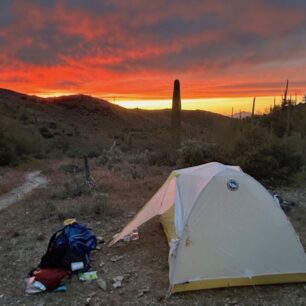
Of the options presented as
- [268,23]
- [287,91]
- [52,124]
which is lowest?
[52,124]

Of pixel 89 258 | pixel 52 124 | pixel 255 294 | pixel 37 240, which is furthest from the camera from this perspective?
pixel 52 124

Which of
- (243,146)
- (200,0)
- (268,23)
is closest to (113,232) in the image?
(243,146)

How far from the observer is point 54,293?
16.1ft

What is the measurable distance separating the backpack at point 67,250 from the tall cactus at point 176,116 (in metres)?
12.1

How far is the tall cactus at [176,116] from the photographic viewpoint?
17964 mm

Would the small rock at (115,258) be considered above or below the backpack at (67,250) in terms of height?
below

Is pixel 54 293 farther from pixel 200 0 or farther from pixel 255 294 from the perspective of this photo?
pixel 200 0

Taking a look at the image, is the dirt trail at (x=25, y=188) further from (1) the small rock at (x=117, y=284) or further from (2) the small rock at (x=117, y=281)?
(1) the small rock at (x=117, y=284)

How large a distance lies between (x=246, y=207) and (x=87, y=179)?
680 cm

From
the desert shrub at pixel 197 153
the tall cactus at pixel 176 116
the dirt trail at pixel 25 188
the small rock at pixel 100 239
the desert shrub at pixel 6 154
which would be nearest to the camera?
the small rock at pixel 100 239

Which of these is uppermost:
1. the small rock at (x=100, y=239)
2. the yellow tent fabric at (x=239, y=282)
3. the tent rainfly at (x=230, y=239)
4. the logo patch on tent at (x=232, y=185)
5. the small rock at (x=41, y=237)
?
the logo patch on tent at (x=232, y=185)

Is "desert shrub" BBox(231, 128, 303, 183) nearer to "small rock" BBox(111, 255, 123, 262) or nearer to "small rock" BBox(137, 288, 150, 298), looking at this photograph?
"small rock" BBox(111, 255, 123, 262)

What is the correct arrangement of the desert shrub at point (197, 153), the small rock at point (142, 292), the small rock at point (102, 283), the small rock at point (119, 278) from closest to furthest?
1. the small rock at point (142, 292)
2. the small rock at point (102, 283)
3. the small rock at point (119, 278)
4. the desert shrub at point (197, 153)

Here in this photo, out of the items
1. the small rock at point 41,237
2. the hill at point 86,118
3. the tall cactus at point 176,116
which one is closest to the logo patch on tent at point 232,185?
the small rock at point 41,237
